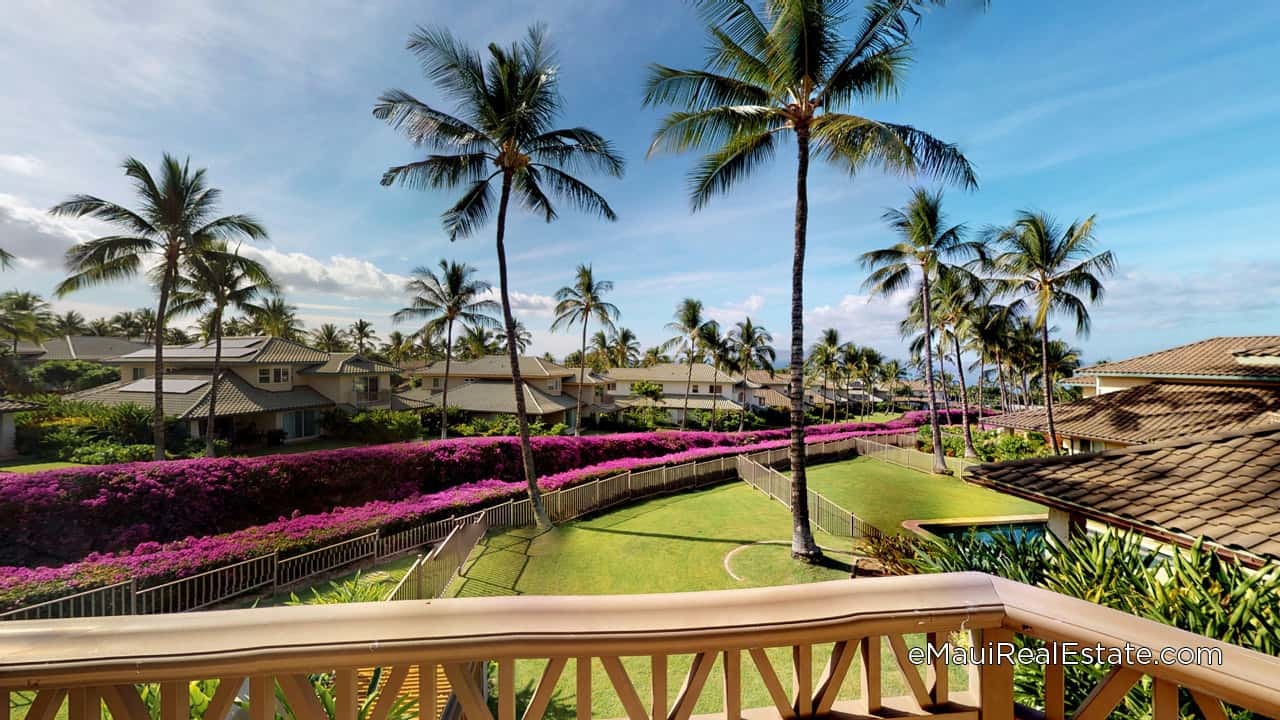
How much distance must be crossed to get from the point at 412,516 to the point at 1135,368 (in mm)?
22508

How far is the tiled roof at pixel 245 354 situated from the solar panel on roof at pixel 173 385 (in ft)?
7.44

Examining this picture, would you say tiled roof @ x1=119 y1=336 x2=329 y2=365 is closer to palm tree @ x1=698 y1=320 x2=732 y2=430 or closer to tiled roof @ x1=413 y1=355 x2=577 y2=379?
tiled roof @ x1=413 y1=355 x2=577 y2=379

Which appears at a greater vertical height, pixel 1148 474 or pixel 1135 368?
pixel 1135 368

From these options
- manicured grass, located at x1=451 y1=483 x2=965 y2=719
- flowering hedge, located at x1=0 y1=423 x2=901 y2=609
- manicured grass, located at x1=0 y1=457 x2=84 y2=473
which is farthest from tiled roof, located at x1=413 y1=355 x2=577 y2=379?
manicured grass, located at x1=451 y1=483 x2=965 y2=719

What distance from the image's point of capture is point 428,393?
36.7 meters

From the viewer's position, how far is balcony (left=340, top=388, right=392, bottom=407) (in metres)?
29.9

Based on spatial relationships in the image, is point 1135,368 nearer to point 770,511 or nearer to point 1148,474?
point 770,511

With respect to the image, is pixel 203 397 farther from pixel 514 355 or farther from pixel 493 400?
pixel 514 355

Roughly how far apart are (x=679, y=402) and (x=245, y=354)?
33283 mm

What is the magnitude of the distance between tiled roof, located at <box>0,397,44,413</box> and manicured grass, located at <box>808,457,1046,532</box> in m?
33.4

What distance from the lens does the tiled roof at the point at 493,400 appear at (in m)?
28.9

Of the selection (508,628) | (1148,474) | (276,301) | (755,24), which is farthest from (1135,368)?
(276,301)

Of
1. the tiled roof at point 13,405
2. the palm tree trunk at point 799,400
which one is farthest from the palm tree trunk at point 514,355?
the tiled roof at point 13,405

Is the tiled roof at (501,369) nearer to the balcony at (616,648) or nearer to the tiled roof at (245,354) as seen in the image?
the tiled roof at (245,354)
